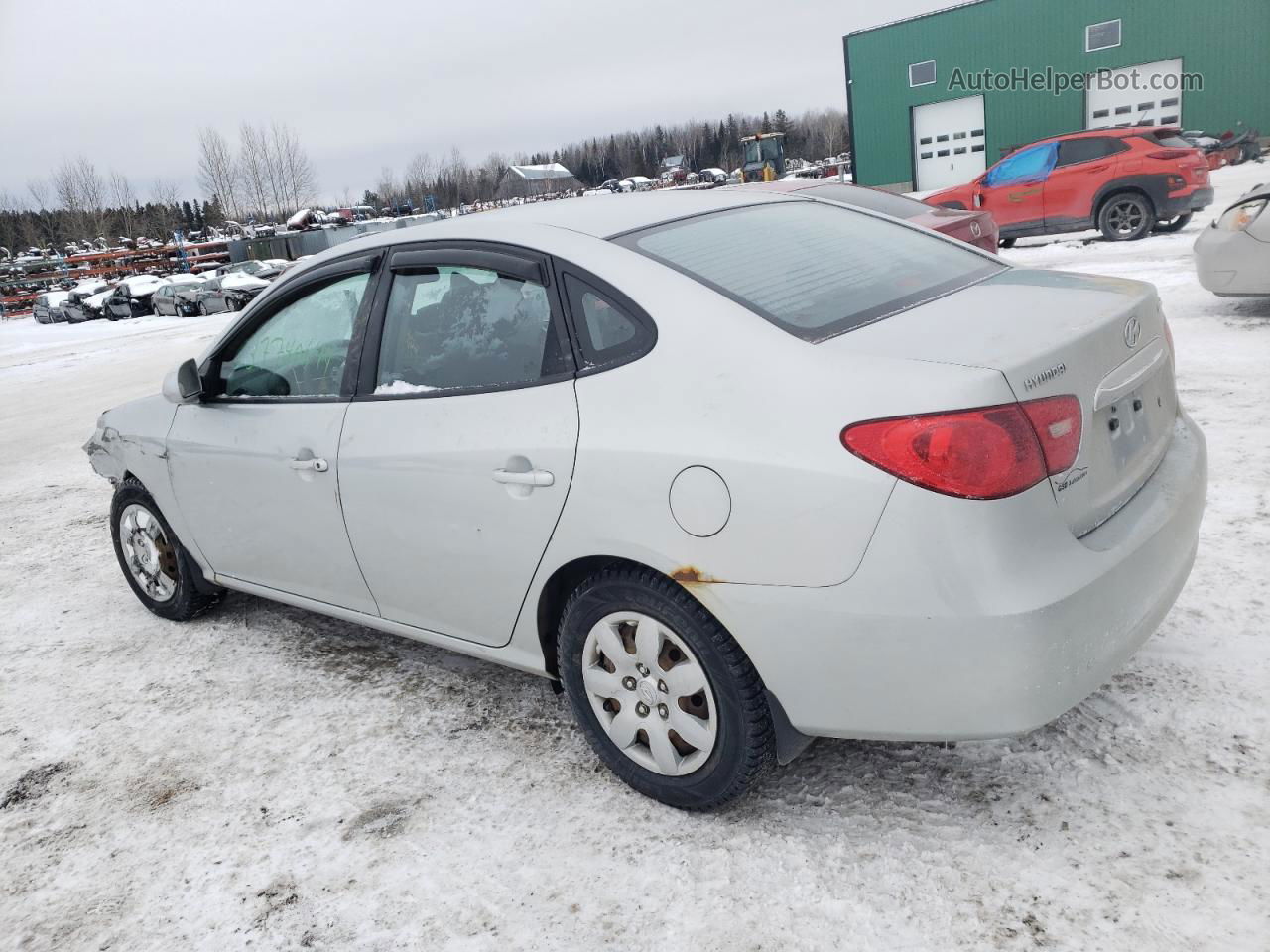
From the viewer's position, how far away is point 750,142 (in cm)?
4050

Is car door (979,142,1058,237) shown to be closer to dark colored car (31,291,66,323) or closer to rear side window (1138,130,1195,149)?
rear side window (1138,130,1195,149)

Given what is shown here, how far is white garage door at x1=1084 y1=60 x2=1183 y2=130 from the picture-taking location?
30.8 meters

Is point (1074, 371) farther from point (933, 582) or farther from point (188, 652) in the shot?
point (188, 652)

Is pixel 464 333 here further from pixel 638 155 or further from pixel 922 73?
pixel 638 155

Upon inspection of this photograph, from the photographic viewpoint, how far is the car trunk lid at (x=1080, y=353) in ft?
7.27

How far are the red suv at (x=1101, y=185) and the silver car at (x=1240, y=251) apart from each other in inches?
235

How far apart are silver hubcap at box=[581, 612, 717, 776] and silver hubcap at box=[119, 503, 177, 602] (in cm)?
250

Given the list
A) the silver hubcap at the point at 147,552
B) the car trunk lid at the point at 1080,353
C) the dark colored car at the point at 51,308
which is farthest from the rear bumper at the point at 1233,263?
the dark colored car at the point at 51,308

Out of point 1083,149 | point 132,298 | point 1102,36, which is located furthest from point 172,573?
point 1102,36

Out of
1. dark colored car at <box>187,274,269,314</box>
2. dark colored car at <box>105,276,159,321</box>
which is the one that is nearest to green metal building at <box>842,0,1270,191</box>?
dark colored car at <box>187,274,269,314</box>

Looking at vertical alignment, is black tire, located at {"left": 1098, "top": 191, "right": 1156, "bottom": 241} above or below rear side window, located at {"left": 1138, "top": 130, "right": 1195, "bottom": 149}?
below

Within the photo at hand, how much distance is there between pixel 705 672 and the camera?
245 centimetres

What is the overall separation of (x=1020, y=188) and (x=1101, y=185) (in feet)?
3.86

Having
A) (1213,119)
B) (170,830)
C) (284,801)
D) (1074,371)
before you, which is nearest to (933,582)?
(1074,371)
